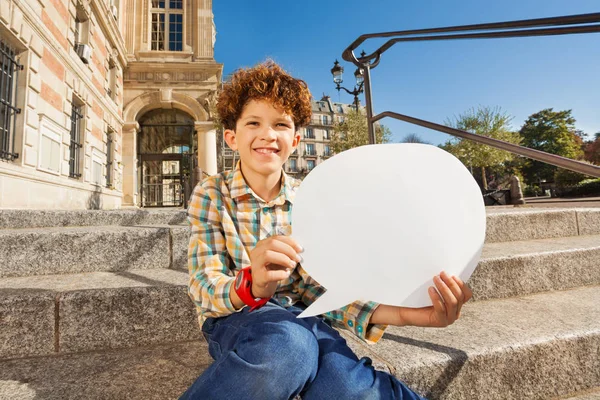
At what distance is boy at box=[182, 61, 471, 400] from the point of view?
26.8 inches

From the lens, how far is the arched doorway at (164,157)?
1287 centimetres

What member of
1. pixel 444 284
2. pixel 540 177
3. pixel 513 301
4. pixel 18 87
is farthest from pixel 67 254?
pixel 540 177

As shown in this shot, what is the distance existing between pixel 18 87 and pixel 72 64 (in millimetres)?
2436

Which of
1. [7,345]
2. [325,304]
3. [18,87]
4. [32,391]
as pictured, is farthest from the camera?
[18,87]

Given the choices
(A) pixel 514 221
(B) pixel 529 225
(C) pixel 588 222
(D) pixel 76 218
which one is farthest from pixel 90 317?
(C) pixel 588 222

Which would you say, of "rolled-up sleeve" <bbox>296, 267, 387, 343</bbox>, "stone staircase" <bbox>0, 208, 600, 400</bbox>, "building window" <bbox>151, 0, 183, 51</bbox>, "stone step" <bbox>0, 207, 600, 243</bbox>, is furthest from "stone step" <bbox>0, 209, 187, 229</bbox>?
"building window" <bbox>151, 0, 183, 51</bbox>

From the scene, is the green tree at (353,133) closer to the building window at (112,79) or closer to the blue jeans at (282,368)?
the building window at (112,79)

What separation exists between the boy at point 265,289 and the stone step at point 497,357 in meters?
0.26

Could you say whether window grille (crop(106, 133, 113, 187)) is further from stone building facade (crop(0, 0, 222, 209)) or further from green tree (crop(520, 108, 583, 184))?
green tree (crop(520, 108, 583, 184))

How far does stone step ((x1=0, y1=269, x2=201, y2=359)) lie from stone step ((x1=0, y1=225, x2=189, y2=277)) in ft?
0.95

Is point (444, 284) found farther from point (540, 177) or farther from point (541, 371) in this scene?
point (540, 177)

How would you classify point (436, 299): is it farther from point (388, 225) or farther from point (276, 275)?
point (276, 275)

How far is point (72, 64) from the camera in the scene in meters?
7.14

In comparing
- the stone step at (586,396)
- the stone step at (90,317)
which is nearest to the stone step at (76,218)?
the stone step at (90,317)
